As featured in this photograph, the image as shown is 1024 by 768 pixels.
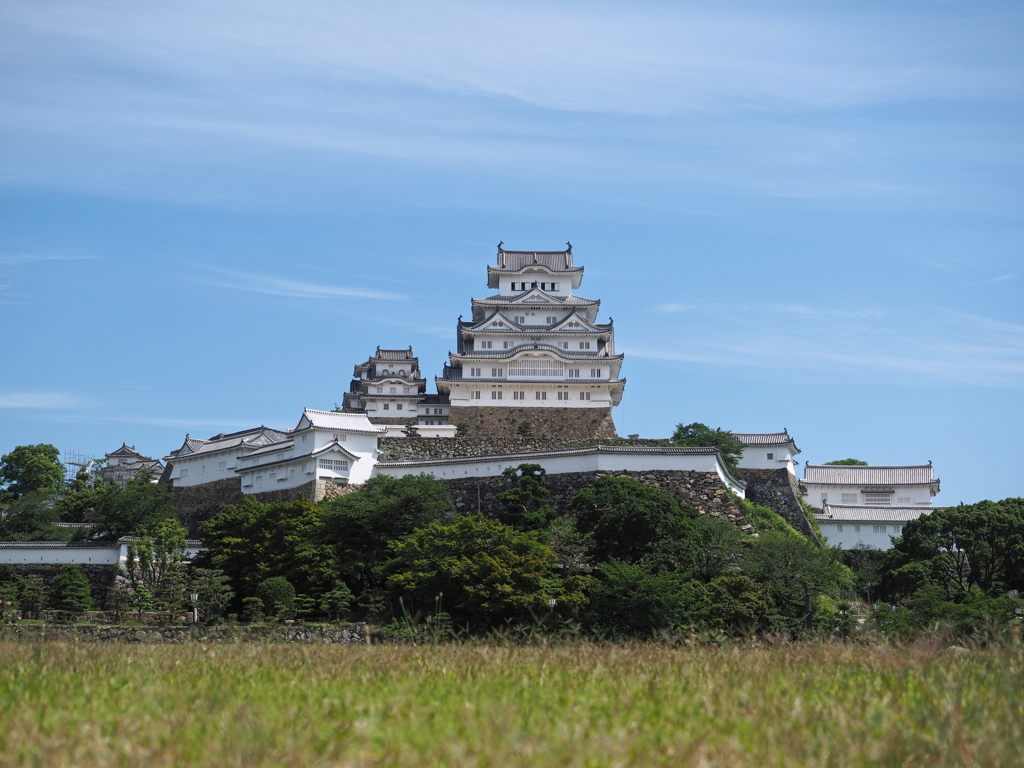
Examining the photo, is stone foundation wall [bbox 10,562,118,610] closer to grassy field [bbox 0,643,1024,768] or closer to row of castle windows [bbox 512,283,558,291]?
grassy field [bbox 0,643,1024,768]

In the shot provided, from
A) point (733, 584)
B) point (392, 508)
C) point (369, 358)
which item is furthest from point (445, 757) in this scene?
point (369, 358)

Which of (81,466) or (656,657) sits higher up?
(81,466)

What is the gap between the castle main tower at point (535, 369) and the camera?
52.1 m

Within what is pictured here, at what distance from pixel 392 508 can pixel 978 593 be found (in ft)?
54.3

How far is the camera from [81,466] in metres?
90.1

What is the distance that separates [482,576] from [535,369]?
2884 cm

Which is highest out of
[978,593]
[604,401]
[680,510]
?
[604,401]

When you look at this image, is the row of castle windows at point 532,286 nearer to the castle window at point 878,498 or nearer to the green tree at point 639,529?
the castle window at point 878,498

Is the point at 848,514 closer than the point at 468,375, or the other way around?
the point at 848,514

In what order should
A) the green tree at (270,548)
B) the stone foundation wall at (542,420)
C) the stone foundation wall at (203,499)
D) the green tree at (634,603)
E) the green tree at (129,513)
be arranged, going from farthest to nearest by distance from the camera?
the stone foundation wall at (542,420) → the stone foundation wall at (203,499) → the green tree at (129,513) → the green tree at (270,548) → the green tree at (634,603)

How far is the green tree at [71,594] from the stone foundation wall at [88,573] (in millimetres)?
1383

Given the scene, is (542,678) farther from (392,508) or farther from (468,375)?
(468,375)

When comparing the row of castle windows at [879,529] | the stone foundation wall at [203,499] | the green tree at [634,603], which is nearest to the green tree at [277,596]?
the green tree at [634,603]

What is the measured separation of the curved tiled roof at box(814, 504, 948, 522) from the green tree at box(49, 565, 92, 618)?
29.9 meters
